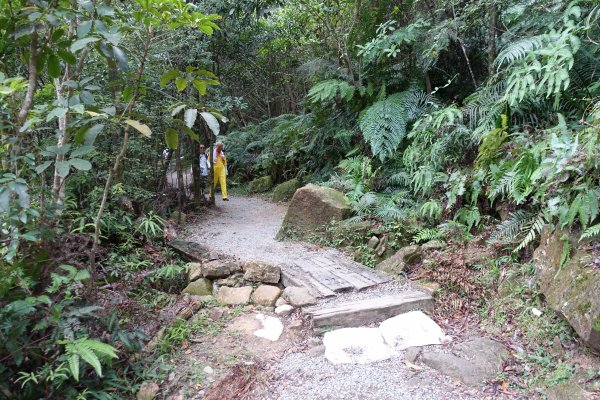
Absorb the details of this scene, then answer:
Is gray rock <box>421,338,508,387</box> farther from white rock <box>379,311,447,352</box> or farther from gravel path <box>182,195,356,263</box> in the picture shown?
gravel path <box>182,195,356,263</box>

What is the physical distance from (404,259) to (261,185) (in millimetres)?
7752

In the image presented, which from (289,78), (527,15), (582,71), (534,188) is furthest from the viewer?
(289,78)

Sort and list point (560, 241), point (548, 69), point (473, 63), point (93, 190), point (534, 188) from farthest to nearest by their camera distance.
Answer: point (473, 63) → point (93, 190) → point (548, 69) → point (534, 188) → point (560, 241)

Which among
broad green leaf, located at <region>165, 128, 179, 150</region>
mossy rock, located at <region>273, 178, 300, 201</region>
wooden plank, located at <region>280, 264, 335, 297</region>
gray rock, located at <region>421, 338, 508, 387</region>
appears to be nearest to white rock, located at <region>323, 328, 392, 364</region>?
gray rock, located at <region>421, 338, 508, 387</region>

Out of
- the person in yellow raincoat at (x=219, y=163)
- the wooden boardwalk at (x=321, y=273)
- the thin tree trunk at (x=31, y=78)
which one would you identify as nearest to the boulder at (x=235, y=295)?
the wooden boardwalk at (x=321, y=273)

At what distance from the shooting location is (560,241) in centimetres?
320

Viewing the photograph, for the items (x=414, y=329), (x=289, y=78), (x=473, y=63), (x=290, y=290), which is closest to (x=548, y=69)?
(x=473, y=63)

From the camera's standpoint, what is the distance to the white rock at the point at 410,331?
3264mm

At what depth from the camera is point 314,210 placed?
19.4 ft

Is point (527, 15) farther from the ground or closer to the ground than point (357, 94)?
farther from the ground

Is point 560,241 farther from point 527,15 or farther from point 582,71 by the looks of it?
point 527,15

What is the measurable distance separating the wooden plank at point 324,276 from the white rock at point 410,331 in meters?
0.67

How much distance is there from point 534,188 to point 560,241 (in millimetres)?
620

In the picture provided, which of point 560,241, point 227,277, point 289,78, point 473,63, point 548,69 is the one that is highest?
point 289,78
